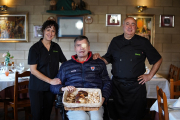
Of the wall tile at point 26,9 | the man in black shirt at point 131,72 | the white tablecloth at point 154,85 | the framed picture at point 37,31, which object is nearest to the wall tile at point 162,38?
the white tablecloth at point 154,85

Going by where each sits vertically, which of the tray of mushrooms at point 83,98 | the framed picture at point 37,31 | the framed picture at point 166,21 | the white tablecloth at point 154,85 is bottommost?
the white tablecloth at point 154,85

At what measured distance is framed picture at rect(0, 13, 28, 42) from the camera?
484 centimetres

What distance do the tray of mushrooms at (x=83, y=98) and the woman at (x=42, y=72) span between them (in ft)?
1.56

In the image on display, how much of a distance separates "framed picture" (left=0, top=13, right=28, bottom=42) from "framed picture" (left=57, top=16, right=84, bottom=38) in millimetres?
841

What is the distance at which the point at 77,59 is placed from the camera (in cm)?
222

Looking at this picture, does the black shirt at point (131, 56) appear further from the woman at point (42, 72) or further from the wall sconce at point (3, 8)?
the wall sconce at point (3, 8)

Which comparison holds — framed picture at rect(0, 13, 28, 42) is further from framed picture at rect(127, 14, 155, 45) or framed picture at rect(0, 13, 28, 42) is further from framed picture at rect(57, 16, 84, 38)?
framed picture at rect(127, 14, 155, 45)

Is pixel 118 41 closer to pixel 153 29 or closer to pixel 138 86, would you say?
pixel 138 86

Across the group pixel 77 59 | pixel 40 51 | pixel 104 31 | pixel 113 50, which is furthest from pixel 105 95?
pixel 104 31

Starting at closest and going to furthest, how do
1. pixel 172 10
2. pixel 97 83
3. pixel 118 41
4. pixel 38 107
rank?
1. pixel 97 83
2. pixel 38 107
3. pixel 118 41
4. pixel 172 10

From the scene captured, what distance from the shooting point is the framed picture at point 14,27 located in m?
4.84

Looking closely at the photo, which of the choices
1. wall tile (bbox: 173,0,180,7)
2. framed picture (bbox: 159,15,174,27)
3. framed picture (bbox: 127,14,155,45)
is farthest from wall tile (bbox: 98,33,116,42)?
wall tile (bbox: 173,0,180,7)

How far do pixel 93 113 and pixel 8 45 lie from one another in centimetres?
374

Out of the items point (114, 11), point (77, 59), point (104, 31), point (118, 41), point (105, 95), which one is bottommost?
point (105, 95)
